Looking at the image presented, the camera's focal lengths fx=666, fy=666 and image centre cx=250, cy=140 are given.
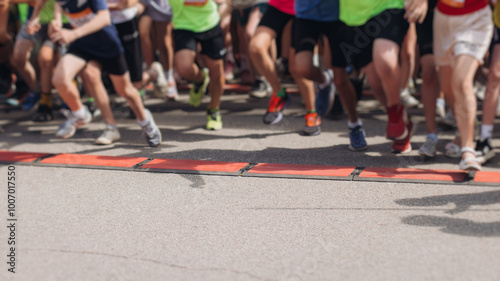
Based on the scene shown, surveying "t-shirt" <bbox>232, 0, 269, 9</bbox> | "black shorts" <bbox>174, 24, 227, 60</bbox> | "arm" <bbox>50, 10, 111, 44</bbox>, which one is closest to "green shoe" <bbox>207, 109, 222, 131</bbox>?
"black shorts" <bbox>174, 24, 227, 60</bbox>

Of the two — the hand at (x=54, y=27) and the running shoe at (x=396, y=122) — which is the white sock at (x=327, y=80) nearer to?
the running shoe at (x=396, y=122)

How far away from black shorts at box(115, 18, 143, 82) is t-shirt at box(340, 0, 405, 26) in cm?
238

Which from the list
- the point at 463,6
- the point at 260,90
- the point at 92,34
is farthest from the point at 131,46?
the point at 463,6

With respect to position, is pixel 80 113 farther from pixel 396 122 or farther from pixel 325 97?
pixel 396 122

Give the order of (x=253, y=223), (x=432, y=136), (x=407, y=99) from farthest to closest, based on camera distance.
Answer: (x=407, y=99) < (x=432, y=136) < (x=253, y=223)

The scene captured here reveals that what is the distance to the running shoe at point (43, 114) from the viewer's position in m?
7.37

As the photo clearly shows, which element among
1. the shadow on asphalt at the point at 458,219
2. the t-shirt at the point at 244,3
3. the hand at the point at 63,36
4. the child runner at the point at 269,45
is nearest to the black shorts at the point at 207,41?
the child runner at the point at 269,45

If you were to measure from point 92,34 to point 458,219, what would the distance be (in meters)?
3.51

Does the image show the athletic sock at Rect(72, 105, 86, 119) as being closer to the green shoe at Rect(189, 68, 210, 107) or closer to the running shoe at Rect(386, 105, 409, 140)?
the green shoe at Rect(189, 68, 210, 107)

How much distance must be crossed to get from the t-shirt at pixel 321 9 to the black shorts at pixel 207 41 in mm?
1272

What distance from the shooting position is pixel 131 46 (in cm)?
648

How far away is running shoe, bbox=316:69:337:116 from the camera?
6.41 metres

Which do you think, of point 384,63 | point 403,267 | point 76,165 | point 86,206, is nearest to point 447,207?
point 403,267

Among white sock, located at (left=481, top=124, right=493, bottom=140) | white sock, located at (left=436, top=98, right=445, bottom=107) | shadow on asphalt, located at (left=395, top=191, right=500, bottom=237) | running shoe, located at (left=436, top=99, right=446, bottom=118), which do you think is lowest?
running shoe, located at (left=436, top=99, right=446, bottom=118)
